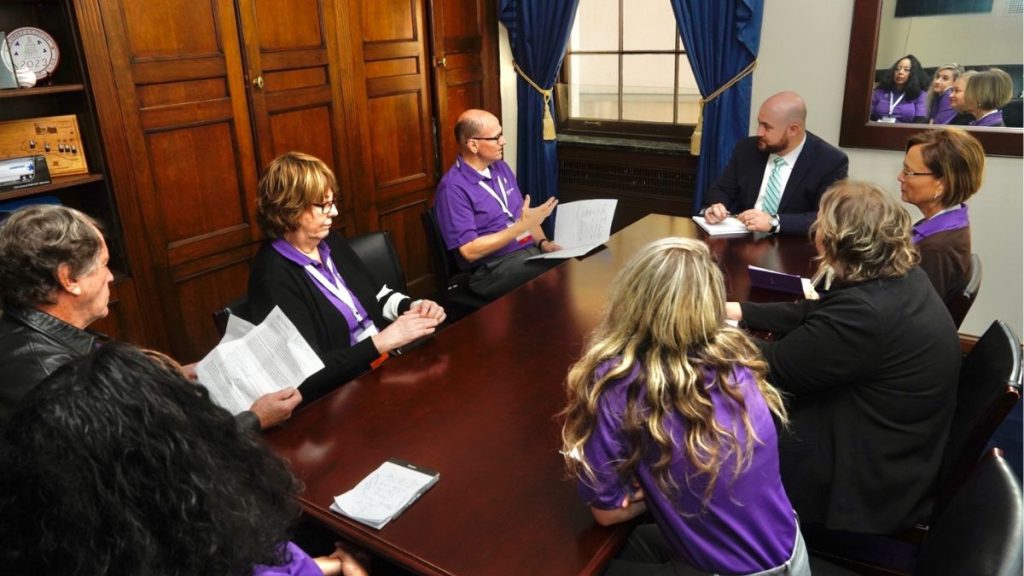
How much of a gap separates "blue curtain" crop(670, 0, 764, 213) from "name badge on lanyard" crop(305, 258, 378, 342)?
2331 mm

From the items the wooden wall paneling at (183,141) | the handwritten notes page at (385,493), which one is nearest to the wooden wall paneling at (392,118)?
the wooden wall paneling at (183,141)

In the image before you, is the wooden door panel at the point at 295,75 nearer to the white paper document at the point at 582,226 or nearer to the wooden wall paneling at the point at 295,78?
the wooden wall paneling at the point at 295,78

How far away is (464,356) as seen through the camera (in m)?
1.86

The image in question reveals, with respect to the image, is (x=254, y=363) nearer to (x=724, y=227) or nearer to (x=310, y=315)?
(x=310, y=315)

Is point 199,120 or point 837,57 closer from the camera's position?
point 199,120

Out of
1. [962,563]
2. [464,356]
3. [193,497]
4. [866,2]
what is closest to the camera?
[193,497]

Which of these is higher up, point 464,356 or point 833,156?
point 833,156

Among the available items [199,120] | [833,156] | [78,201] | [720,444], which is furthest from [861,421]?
[78,201]

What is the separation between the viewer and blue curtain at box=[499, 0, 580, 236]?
417 centimetres

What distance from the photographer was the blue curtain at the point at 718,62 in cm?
361

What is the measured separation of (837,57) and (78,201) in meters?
3.46

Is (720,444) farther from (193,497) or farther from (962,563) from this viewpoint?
(193,497)

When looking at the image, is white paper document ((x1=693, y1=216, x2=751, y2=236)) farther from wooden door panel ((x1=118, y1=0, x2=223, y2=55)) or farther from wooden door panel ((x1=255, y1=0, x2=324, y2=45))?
wooden door panel ((x1=118, y1=0, x2=223, y2=55))

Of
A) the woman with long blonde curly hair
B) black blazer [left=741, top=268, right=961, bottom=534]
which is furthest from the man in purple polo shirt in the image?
the woman with long blonde curly hair
